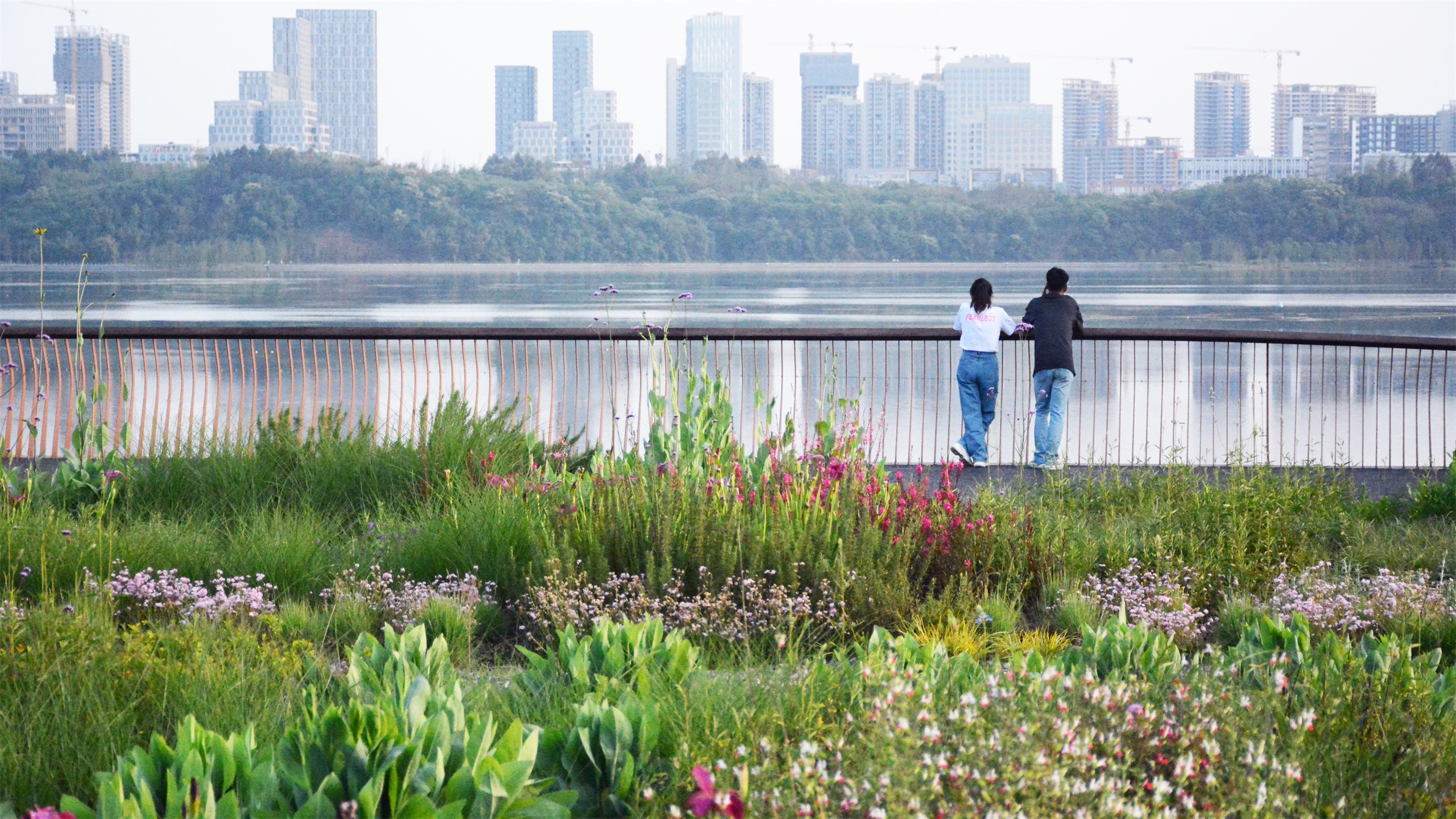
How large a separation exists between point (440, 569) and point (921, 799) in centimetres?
390

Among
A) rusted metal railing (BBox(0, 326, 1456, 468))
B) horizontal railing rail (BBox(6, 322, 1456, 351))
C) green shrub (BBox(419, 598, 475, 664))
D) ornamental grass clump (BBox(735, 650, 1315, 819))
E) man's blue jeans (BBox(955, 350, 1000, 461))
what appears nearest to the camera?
ornamental grass clump (BBox(735, 650, 1315, 819))

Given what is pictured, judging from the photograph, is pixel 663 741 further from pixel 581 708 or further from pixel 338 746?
pixel 338 746

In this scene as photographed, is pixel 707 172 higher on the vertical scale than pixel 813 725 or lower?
higher

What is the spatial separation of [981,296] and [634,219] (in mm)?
129648

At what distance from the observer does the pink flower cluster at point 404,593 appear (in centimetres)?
558

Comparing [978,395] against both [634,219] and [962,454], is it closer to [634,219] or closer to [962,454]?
[962,454]

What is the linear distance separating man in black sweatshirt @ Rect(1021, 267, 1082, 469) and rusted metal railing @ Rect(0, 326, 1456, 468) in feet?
1.04

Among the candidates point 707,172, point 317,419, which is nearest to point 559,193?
point 707,172

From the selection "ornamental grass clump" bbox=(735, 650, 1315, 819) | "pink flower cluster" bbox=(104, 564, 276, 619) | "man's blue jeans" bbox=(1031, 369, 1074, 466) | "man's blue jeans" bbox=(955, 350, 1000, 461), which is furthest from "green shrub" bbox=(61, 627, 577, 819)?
"man's blue jeans" bbox=(955, 350, 1000, 461)

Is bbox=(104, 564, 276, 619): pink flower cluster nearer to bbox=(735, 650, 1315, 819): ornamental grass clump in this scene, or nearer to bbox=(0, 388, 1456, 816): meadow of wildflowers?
bbox=(0, 388, 1456, 816): meadow of wildflowers

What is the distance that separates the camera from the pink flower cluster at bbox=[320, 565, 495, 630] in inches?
220

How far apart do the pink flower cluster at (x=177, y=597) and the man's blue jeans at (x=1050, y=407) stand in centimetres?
665

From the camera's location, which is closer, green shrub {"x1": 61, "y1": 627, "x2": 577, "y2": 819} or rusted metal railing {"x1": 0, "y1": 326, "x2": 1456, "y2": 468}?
green shrub {"x1": 61, "y1": 627, "x2": 577, "y2": 819}

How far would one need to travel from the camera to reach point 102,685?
4.05m
